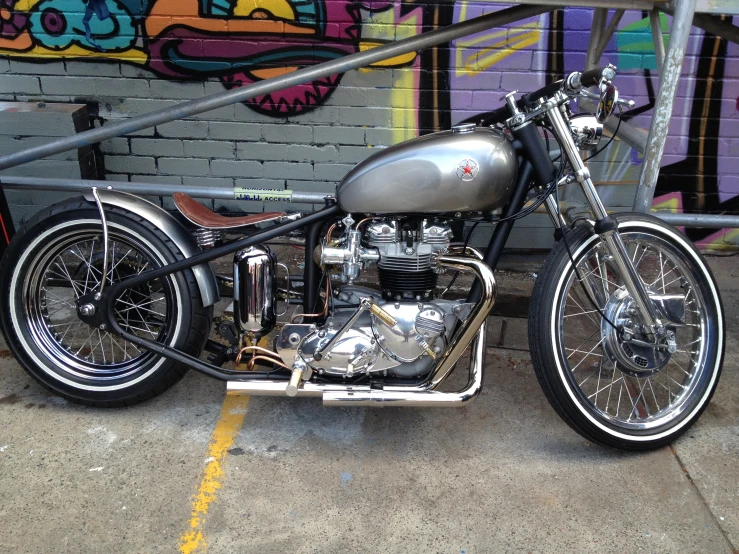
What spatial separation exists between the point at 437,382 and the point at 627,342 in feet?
2.73

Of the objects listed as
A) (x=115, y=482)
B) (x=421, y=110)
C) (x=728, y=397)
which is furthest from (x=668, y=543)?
(x=421, y=110)

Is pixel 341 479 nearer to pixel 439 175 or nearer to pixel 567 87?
pixel 439 175

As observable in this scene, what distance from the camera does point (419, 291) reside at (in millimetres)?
2754

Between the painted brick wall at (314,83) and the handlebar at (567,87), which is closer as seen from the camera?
the handlebar at (567,87)

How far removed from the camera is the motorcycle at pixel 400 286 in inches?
102

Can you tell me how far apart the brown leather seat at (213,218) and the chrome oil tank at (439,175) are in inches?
15.3

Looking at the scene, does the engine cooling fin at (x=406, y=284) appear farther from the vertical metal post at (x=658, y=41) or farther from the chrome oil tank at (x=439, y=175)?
the vertical metal post at (x=658, y=41)

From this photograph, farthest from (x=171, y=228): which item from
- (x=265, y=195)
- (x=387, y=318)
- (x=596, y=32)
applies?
(x=596, y=32)

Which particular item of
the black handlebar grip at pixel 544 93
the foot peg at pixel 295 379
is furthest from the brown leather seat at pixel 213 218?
the black handlebar grip at pixel 544 93

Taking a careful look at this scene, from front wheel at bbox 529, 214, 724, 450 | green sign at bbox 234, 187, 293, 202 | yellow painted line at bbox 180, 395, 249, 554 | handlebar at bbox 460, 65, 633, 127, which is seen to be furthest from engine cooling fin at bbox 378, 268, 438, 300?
yellow painted line at bbox 180, 395, 249, 554

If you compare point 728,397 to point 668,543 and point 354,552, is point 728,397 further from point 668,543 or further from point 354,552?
point 354,552

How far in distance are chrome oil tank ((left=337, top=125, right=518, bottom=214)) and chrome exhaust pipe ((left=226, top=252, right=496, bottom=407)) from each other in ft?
0.91

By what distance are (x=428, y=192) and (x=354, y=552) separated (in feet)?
4.42

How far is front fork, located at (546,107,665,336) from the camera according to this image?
2.60m
